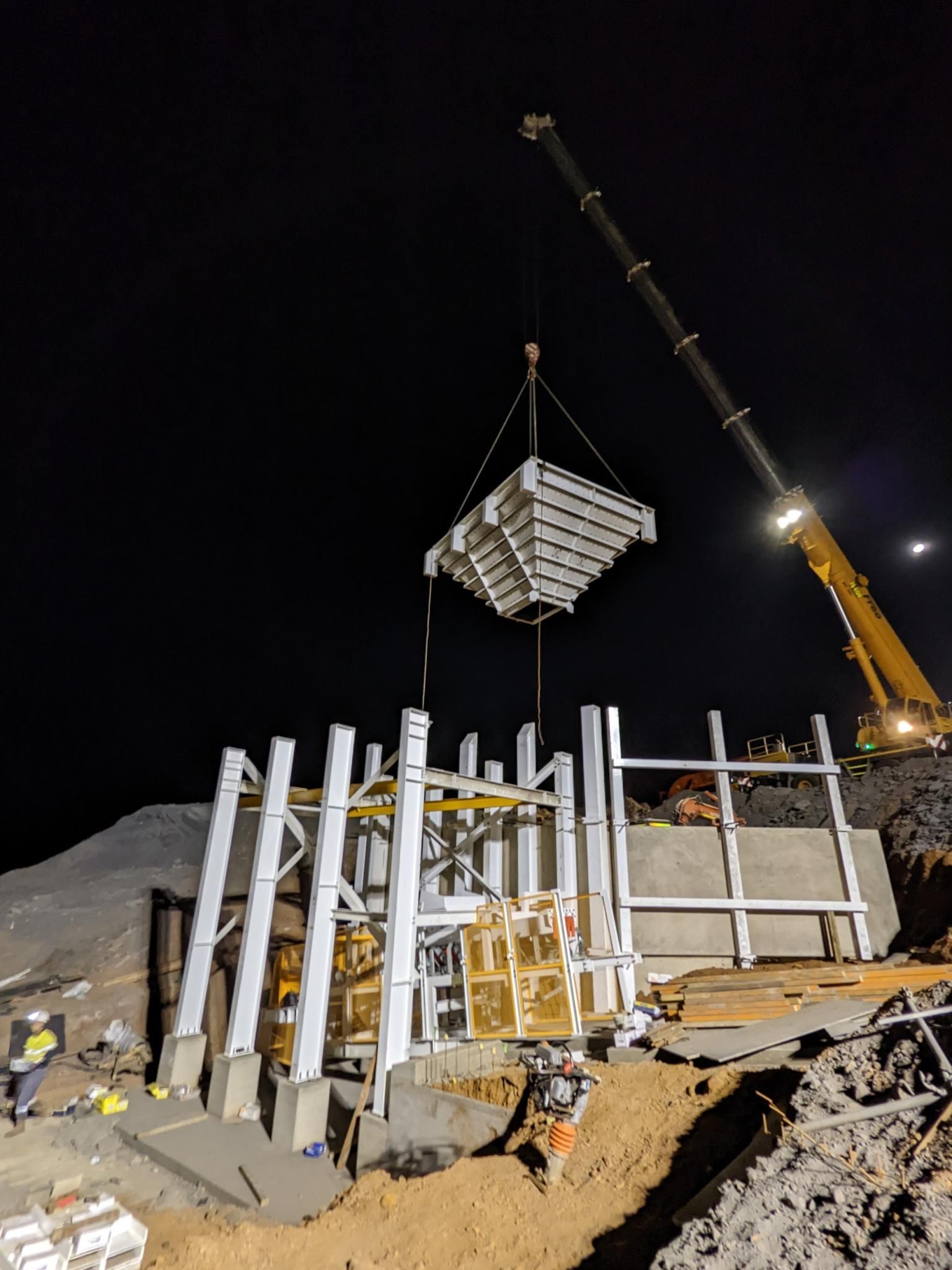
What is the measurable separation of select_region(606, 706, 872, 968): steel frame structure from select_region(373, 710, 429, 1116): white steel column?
4.70m

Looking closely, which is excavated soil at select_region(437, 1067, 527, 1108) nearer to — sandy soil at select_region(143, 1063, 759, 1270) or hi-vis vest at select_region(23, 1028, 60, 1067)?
sandy soil at select_region(143, 1063, 759, 1270)

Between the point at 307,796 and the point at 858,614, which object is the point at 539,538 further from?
the point at 858,614

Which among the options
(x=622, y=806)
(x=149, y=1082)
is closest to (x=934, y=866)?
(x=622, y=806)

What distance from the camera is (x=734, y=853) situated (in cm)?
1192

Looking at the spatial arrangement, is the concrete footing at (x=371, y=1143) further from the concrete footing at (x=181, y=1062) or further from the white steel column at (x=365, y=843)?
the white steel column at (x=365, y=843)

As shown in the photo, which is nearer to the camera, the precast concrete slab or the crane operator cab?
the precast concrete slab

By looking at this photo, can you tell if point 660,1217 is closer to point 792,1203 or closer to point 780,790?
point 792,1203

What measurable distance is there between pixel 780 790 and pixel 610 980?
47.8ft

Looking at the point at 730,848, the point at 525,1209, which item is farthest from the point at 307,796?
the point at 730,848

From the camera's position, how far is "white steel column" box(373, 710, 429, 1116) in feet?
26.3

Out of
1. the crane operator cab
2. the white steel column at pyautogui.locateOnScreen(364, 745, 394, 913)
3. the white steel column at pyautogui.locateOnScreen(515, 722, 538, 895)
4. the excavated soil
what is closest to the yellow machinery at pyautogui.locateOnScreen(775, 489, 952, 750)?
the crane operator cab

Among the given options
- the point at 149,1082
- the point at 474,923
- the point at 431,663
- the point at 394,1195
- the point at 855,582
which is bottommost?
the point at 149,1082

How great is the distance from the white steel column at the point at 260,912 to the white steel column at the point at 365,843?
3854 millimetres

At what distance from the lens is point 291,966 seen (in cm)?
1309
